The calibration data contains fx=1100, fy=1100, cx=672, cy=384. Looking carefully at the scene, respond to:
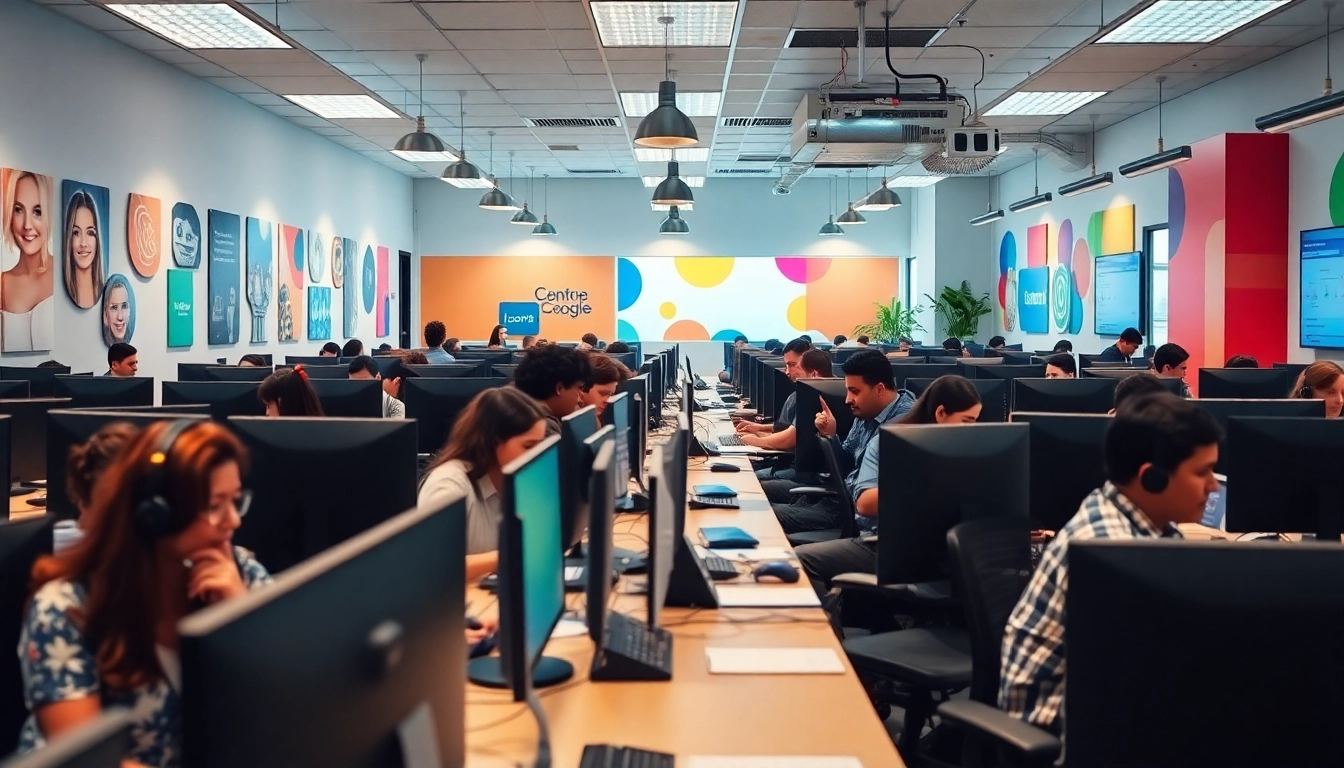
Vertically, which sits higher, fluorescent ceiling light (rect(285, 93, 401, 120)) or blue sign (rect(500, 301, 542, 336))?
fluorescent ceiling light (rect(285, 93, 401, 120))

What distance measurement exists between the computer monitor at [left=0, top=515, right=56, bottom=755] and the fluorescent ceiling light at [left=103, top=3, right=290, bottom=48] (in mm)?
5796

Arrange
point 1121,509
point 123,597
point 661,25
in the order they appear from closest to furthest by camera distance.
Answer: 1. point 123,597
2. point 1121,509
3. point 661,25

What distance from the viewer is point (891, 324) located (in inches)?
704

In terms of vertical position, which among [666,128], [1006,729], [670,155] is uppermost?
[670,155]

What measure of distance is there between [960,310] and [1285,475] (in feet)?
45.0

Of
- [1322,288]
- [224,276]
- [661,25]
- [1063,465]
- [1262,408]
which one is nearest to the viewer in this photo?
[1063,465]

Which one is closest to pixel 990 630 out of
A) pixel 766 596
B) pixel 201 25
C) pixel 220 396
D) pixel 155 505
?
pixel 766 596

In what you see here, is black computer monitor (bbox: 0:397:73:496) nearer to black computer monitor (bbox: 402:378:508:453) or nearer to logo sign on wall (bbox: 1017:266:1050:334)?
black computer monitor (bbox: 402:378:508:453)

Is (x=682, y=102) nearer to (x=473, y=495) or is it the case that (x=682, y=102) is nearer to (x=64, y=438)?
(x=473, y=495)

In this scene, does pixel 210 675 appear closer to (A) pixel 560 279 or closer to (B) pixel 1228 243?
(B) pixel 1228 243

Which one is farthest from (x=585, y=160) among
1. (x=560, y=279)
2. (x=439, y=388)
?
(x=439, y=388)

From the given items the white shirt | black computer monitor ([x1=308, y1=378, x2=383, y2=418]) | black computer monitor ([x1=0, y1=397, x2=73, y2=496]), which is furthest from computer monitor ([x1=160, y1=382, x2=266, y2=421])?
the white shirt

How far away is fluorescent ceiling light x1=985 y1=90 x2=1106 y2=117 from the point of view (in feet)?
34.5

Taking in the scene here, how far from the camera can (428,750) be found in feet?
3.96
